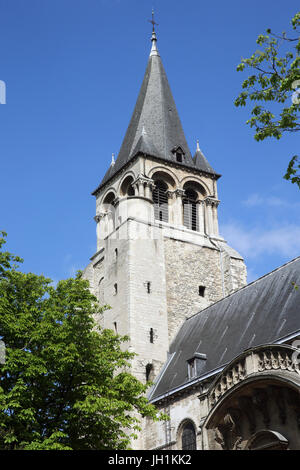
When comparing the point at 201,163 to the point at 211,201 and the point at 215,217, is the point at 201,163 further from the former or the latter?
the point at 215,217

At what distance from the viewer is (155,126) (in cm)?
3478

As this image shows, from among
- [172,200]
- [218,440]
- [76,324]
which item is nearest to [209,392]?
[218,440]

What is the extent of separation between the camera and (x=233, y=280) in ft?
97.9

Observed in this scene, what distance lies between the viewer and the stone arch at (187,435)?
70.1ft

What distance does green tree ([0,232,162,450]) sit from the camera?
578 inches

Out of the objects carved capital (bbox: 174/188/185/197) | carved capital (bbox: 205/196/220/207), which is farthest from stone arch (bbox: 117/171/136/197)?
carved capital (bbox: 205/196/220/207)

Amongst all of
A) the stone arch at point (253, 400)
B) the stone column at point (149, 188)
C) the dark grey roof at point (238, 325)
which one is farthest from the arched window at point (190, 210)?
the stone arch at point (253, 400)

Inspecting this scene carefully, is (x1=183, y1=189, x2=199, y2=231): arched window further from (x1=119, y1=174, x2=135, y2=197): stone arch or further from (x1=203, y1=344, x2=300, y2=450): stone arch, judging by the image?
(x1=203, y1=344, x2=300, y2=450): stone arch

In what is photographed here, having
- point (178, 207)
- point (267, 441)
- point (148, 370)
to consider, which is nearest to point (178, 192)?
point (178, 207)

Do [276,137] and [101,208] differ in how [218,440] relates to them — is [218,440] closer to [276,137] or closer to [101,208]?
[276,137]

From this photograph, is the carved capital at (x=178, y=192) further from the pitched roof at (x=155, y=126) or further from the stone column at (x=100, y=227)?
the stone column at (x=100, y=227)

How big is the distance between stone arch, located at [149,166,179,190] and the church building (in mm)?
57

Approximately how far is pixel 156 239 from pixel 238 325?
7.50m

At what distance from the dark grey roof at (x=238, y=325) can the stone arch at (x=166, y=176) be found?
8098 millimetres
